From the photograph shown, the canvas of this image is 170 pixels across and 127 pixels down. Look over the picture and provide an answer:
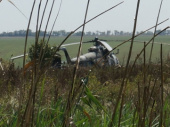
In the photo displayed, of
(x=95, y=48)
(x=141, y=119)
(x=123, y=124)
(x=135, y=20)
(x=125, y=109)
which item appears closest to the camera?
(x=135, y=20)

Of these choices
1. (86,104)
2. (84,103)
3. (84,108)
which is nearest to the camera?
(86,104)

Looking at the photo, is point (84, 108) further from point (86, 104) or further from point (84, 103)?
point (86, 104)

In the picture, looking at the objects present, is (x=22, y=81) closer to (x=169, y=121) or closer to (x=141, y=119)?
(x=141, y=119)

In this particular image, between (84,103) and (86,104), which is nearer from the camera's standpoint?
(86,104)

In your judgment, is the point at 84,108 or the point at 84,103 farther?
the point at 84,103

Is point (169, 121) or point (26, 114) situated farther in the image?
point (169, 121)

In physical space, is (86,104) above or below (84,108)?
above

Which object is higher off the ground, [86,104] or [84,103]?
[86,104]

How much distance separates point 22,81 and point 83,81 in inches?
8.4

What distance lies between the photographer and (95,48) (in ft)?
69.2

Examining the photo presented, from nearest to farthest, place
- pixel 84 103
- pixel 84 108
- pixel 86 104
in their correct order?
1. pixel 86 104
2. pixel 84 108
3. pixel 84 103

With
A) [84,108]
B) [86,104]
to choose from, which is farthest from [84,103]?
[86,104]

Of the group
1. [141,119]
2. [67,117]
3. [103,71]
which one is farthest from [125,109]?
[103,71]

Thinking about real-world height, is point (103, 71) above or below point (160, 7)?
below
